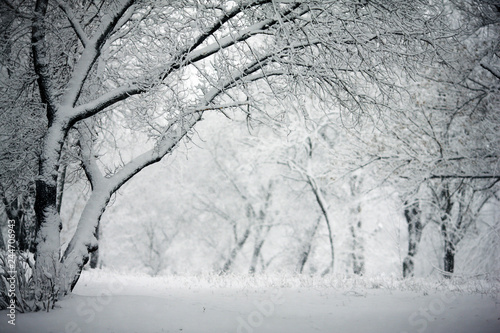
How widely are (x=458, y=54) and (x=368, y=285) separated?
5.80 meters

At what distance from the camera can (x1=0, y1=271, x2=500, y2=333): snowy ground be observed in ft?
13.5

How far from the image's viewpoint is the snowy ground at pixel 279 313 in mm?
4129

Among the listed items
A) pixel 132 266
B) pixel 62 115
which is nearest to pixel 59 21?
pixel 62 115

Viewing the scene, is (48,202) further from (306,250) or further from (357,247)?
(306,250)

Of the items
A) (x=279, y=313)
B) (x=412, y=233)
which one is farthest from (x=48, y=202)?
(x=412, y=233)

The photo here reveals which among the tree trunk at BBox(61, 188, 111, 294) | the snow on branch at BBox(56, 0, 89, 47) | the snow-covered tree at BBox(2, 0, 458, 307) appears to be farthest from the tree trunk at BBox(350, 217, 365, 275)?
the snow on branch at BBox(56, 0, 89, 47)

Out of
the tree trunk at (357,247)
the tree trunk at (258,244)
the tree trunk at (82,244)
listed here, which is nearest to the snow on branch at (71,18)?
the tree trunk at (82,244)

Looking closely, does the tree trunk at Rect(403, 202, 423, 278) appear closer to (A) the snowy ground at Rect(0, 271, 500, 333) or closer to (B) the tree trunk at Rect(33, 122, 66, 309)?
(A) the snowy ground at Rect(0, 271, 500, 333)

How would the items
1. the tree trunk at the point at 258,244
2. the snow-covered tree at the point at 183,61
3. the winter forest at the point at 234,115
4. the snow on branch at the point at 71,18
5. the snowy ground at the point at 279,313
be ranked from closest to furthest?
the snowy ground at the point at 279,313 < the winter forest at the point at 234,115 < the snow-covered tree at the point at 183,61 < the snow on branch at the point at 71,18 < the tree trunk at the point at 258,244

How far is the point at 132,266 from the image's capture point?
89.1ft

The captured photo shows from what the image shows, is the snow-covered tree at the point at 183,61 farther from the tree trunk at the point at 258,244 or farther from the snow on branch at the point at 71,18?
the tree trunk at the point at 258,244

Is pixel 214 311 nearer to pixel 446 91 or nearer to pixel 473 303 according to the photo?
pixel 473 303

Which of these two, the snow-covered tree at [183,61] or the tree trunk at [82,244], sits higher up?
the snow-covered tree at [183,61]

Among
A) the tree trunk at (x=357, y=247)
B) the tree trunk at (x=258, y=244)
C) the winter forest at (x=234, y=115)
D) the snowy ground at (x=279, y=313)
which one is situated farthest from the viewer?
the tree trunk at (x=258, y=244)
